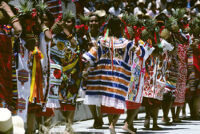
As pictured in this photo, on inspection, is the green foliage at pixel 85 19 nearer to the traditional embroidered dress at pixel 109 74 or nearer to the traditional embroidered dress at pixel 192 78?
the traditional embroidered dress at pixel 109 74

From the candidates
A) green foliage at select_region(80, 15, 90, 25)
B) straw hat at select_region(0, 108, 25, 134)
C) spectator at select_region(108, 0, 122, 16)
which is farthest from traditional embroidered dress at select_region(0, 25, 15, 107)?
green foliage at select_region(80, 15, 90, 25)

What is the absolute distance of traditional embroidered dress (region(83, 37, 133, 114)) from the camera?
25.3 feet

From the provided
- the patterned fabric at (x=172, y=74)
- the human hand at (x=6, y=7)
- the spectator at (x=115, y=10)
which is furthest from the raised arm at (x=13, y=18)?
the patterned fabric at (x=172, y=74)

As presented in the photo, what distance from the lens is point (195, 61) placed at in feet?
40.0

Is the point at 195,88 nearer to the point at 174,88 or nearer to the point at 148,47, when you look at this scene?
the point at 174,88

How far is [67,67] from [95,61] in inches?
25.7

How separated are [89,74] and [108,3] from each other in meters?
1.30

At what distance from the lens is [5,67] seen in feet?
19.3

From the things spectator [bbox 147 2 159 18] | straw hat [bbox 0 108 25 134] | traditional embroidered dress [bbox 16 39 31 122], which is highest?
spectator [bbox 147 2 159 18]

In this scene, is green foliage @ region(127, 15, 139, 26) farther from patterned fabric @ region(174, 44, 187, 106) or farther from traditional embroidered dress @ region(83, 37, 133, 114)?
patterned fabric @ region(174, 44, 187, 106)

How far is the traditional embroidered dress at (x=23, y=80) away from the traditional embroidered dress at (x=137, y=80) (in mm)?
2896

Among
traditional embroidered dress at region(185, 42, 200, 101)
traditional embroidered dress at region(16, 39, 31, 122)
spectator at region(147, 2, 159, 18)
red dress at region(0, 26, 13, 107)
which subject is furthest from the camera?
spectator at region(147, 2, 159, 18)

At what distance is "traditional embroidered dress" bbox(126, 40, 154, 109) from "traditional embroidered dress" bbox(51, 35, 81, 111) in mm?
1042

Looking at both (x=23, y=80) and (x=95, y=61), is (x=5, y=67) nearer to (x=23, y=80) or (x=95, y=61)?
(x=23, y=80)
